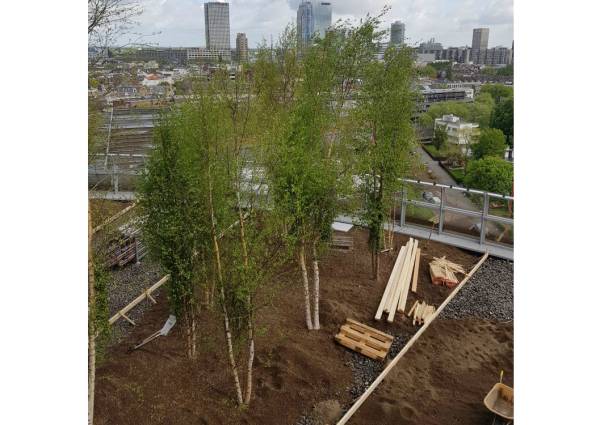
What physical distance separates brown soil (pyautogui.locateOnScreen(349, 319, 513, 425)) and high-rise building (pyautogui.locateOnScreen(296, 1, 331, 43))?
4.37 m

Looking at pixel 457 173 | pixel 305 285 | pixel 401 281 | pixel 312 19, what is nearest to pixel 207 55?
pixel 312 19

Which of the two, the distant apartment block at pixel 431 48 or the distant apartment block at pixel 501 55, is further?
the distant apartment block at pixel 431 48

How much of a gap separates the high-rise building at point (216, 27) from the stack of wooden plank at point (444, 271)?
535cm

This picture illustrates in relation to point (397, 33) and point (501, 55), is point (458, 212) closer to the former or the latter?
point (397, 33)

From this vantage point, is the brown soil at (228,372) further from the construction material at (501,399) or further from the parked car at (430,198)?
the parked car at (430,198)

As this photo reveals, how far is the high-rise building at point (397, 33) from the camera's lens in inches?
254

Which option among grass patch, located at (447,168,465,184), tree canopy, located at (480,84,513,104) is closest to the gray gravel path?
tree canopy, located at (480,84,513,104)

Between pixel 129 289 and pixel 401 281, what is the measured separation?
4374mm

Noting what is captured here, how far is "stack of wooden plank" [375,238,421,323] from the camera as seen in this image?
6.93 m

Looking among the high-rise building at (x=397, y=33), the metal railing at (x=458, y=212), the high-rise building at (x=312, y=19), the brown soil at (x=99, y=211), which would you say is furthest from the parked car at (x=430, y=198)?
the brown soil at (x=99, y=211)

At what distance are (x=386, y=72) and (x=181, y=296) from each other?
14.1 ft

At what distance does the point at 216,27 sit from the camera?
411cm

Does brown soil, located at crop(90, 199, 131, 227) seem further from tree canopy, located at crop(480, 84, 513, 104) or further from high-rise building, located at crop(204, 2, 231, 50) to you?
tree canopy, located at crop(480, 84, 513, 104)

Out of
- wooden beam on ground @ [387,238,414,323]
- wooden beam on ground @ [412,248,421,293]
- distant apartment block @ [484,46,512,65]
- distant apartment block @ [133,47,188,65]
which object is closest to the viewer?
distant apartment block @ [133,47,188,65]
